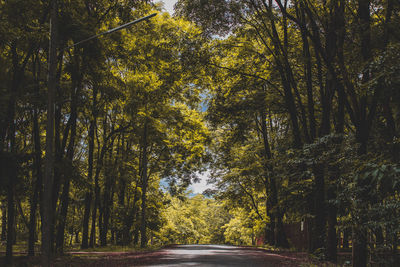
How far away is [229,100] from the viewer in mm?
17578

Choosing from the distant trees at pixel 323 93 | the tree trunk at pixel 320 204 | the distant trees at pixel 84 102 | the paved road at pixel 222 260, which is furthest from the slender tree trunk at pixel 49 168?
the tree trunk at pixel 320 204

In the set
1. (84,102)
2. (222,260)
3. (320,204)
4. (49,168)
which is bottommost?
(222,260)

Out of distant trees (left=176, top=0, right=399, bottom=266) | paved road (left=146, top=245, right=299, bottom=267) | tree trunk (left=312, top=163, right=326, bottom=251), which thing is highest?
distant trees (left=176, top=0, right=399, bottom=266)

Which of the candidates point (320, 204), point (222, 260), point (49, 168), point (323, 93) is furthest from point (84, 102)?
point (320, 204)

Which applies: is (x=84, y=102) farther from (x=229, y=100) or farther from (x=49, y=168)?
(x=49, y=168)

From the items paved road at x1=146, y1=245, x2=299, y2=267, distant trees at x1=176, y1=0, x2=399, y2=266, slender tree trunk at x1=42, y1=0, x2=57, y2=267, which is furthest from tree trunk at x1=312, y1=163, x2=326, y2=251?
slender tree trunk at x1=42, y1=0, x2=57, y2=267

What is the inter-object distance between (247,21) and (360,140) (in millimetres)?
7754

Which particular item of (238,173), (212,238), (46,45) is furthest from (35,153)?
(212,238)

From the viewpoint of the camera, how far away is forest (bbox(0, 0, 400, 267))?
852cm

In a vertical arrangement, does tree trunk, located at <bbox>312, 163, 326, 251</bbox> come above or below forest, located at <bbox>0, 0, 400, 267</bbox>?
below

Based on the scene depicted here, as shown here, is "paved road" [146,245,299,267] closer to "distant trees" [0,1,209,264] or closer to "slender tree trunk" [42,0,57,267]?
"distant trees" [0,1,209,264]

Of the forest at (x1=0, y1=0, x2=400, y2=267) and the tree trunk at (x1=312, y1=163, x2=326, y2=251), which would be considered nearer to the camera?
the forest at (x1=0, y1=0, x2=400, y2=267)

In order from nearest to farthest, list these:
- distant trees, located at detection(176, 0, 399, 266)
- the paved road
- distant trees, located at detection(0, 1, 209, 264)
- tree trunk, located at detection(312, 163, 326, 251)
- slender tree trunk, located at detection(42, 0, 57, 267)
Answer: slender tree trunk, located at detection(42, 0, 57, 267) → distant trees, located at detection(176, 0, 399, 266) → distant trees, located at detection(0, 1, 209, 264) → the paved road → tree trunk, located at detection(312, 163, 326, 251)

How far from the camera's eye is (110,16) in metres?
14.9
